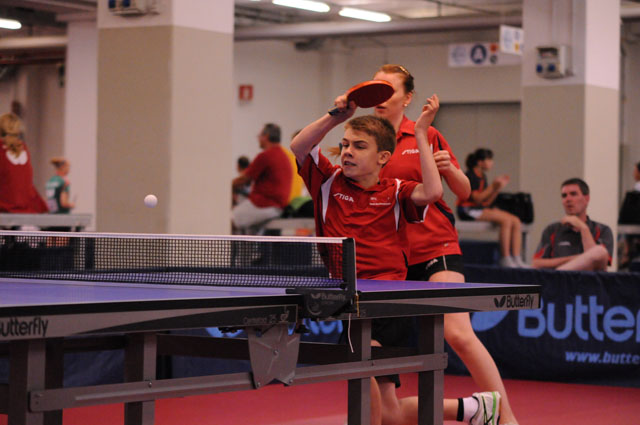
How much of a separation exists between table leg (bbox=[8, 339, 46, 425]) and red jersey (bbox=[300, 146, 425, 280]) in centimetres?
154

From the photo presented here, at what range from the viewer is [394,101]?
439cm

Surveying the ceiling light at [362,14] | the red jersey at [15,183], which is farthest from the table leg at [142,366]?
the ceiling light at [362,14]

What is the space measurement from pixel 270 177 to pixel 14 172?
109 inches

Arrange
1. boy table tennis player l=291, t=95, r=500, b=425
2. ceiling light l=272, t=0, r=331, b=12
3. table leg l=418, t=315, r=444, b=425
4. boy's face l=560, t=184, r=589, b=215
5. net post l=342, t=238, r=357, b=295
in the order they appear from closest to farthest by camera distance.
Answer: net post l=342, t=238, r=357, b=295, table leg l=418, t=315, r=444, b=425, boy table tennis player l=291, t=95, r=500, b=425, boy's face l=560, t=184, r=589, b=215, ceiling light l=272, t=0, r=331, b=12

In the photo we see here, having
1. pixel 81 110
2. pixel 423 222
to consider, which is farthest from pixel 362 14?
pixel 423 222

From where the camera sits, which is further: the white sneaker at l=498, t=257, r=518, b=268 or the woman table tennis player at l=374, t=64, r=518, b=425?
the white sneaker at l=498, t=257, r=518, b=268

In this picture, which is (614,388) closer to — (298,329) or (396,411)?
(396,411)

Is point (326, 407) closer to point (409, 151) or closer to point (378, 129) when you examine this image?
point (409, 151)

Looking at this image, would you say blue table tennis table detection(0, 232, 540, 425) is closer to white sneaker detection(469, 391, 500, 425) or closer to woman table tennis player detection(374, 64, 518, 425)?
white sneaker detection(469, 391, 500, 425)

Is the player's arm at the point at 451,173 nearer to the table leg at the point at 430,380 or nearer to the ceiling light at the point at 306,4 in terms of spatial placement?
the table leg at the point at 430,380

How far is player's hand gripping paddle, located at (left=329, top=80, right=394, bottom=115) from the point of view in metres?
3.71

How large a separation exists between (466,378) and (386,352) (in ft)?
12.2

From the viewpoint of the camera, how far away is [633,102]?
20.0 meters

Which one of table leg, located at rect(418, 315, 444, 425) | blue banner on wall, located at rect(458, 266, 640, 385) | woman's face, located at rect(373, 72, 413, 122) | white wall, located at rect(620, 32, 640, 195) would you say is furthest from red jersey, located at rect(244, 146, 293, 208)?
white wall, located at rect(620, 32, 640, 195)
